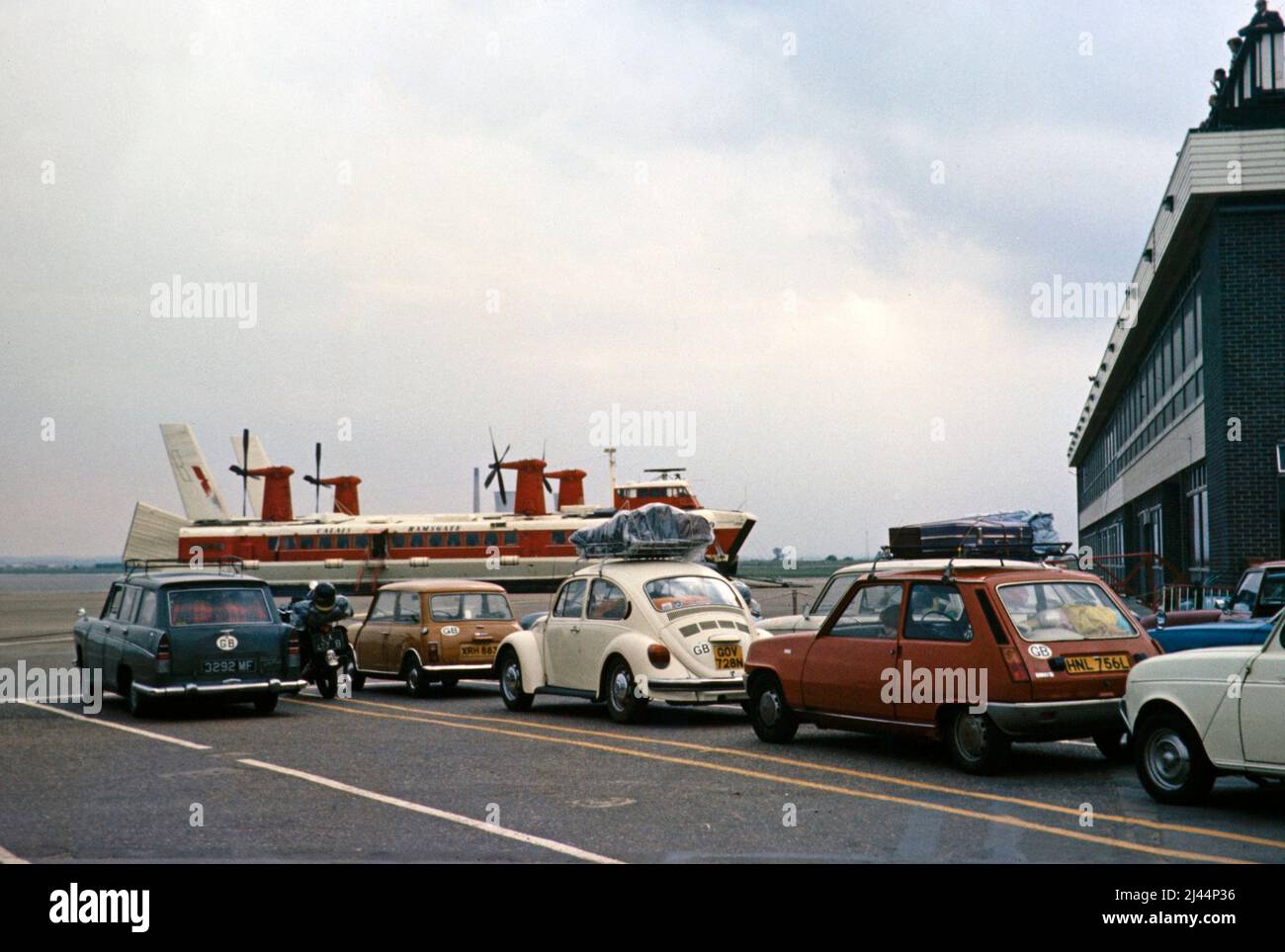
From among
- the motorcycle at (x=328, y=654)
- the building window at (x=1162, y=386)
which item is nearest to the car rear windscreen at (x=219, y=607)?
the motorcycle at (x=328, y=654)

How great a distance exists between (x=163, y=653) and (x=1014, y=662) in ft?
32.5

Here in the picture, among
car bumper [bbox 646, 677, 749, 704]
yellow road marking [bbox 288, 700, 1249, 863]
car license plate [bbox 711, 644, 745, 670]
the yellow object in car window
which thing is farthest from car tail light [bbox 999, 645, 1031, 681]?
car license plate [bbox 711, 644, 745, 670]

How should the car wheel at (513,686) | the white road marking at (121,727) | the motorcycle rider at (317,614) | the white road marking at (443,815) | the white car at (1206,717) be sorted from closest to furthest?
the white road marking at (443,815)
the white car at (1206,717)
the white road marking at (121,727)
the car wheel at (513,686)
the motorcycle rider at (317,614)

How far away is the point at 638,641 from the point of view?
14.9 metres

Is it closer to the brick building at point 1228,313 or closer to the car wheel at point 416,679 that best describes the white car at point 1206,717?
the car wheel at point 416,679

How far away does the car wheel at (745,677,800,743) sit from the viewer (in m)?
13.1

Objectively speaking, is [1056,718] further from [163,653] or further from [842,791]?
[163,653]

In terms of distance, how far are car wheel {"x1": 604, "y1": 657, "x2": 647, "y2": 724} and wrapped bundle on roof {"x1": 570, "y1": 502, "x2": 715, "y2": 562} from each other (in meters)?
1.60

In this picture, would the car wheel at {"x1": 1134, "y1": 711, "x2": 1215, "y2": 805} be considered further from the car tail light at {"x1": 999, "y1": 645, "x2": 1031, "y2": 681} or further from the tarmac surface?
the car tail light at {"x1": 999, "y1": 645, "x2": 1031, "y2": 681}

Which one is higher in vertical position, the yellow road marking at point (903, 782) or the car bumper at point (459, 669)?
the car bumper at point (459, 669)

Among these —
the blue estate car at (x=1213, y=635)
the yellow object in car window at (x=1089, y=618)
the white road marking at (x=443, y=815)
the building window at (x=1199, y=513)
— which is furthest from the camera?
the building window at (x=1199, y=513)

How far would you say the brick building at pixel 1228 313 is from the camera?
81.9ft

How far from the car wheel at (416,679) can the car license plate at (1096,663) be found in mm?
10290
